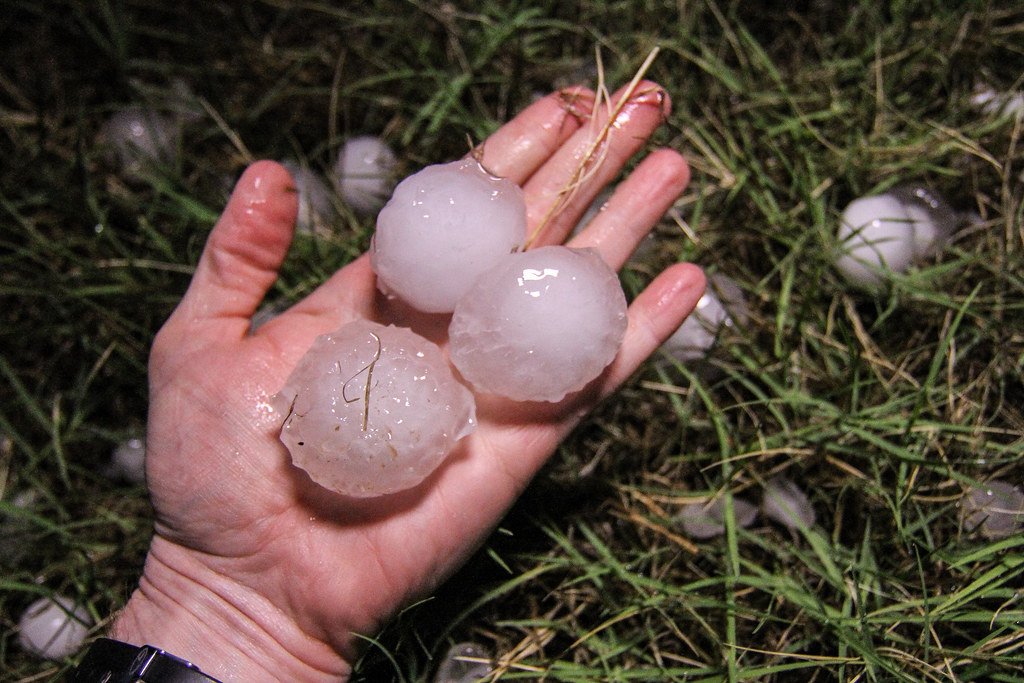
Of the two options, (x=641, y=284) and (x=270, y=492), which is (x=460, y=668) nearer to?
(x=270, y=492)

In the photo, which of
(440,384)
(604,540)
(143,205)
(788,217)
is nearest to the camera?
(440,384)

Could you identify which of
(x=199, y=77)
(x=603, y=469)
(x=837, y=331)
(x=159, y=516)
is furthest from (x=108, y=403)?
(x=837, y=331)

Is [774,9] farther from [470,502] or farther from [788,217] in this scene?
[470,502]

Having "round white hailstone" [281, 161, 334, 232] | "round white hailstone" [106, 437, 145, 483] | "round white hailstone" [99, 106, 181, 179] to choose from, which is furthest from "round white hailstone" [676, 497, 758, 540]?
"round white hailstone" [99, 106, 181, 179]

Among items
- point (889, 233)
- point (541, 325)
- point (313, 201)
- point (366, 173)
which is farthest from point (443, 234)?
point (889, 233)

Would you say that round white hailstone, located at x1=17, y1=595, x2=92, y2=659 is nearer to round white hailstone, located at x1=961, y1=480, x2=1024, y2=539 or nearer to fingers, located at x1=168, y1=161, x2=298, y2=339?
fingers, located at x1=168, y1=161, x2=298, y2=339

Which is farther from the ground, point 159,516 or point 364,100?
point 364,100
